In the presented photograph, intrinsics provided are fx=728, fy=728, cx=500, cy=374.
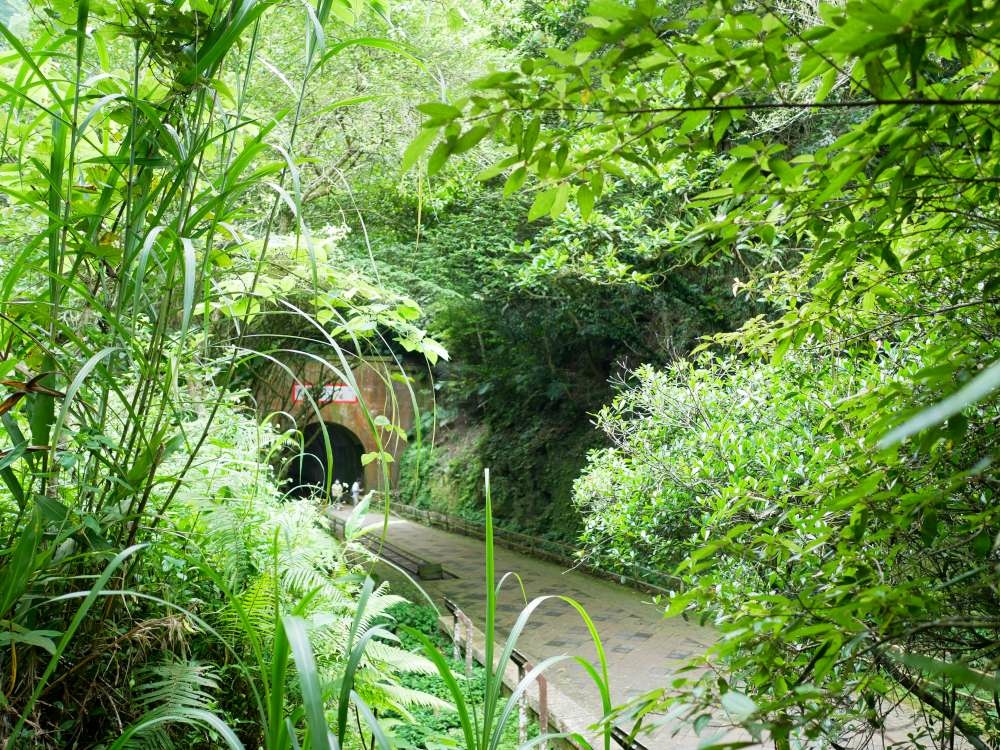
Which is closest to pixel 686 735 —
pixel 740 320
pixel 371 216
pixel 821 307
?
pixel 821 307

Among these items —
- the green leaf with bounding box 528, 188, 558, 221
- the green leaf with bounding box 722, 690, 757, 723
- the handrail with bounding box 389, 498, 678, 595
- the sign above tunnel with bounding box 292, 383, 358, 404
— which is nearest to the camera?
the green leaf with bounding box 722, 690, 757, 723

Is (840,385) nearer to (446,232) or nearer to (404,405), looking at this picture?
(446,232)

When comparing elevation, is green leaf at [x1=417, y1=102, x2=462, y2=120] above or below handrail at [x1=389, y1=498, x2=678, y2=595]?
above

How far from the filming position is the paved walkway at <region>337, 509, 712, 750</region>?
5426mm

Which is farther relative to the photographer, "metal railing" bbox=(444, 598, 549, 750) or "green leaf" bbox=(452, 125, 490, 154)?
"metal railing" bbox=(444, 598, 549, 750)

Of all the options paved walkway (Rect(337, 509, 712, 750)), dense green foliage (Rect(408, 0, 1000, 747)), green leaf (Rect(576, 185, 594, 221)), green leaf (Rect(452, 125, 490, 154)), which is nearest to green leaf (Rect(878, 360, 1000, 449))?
dense green foliage (Rect(408, 0, 1000, 747))

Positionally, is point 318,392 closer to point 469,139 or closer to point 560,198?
point 560,198

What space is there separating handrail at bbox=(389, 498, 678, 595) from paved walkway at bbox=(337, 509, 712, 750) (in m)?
0.16

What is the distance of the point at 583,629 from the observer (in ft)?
24.6

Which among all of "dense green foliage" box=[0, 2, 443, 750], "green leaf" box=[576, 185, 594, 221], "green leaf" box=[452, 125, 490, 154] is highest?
"green leaf" box=[576, 185, 594, 221]

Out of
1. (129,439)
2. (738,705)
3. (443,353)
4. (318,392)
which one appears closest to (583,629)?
(318,392)

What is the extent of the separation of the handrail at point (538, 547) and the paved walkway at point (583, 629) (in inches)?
6.1

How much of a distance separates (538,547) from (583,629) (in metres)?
4.53

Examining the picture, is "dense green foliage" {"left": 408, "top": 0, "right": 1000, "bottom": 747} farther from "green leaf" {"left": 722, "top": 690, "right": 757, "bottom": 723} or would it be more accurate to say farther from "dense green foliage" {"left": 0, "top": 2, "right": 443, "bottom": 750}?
"dense green foliage" {"left": 0, "top": 2, "right": 443, "bottom": 750}
